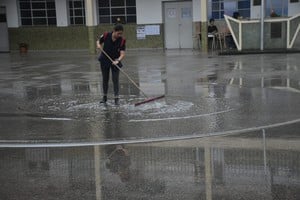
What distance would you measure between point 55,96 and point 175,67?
6.70m

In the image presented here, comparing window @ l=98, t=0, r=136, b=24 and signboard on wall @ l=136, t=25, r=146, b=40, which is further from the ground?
window @ l=98, t=0, r=136, b=24

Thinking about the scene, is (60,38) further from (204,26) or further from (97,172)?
(97,172)

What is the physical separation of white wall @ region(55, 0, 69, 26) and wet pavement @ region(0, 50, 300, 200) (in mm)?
13799

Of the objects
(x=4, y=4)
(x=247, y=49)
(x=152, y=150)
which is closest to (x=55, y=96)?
(x=152, y=150)

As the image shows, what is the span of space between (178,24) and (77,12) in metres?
5.77

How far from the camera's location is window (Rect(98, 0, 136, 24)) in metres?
27.9

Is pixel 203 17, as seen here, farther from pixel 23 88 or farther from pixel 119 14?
pixel 23 88

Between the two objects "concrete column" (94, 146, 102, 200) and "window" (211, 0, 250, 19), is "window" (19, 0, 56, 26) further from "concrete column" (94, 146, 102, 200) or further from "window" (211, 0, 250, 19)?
"concrete column" (94, 146, 102, 200)

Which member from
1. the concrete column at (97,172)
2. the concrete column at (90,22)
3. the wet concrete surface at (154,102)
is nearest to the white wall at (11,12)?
the concrete column at (90,22)

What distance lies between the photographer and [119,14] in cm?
2814

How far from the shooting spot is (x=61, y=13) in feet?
93.9

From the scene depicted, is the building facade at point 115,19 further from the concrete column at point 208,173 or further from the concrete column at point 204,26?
the concrete column at point 208,173

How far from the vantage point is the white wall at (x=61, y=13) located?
2836cm

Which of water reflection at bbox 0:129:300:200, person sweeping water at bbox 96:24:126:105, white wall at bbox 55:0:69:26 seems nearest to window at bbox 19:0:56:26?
white wall at bbox 55:0:69:26
